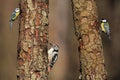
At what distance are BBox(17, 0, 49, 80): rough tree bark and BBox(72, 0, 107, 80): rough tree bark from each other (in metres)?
1.53

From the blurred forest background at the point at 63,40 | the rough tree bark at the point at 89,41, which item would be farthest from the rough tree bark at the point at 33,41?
the blurred forest background at the point at 63,40

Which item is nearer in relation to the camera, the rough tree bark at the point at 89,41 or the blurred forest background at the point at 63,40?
the rough tree bark at the point at 89,41

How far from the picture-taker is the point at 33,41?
234 inches

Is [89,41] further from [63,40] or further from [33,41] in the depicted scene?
[63,40]

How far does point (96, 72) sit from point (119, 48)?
7912 mm

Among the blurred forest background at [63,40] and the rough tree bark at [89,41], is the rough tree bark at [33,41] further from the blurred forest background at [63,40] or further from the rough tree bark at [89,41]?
the blurred forest background at [63,40]

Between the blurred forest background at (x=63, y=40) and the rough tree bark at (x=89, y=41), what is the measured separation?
22.3 ft

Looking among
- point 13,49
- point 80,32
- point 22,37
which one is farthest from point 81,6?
point 13,49

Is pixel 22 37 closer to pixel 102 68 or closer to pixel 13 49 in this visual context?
pixel 102 68

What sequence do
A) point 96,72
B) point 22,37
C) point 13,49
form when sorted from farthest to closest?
point 13,49, point 96,72, point 22,37

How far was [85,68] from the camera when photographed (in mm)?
7422

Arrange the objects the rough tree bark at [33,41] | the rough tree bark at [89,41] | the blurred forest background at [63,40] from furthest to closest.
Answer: the blurred forest background at [63,40], the rough tree bark at [89,41], the rough tree bark at [33,41]

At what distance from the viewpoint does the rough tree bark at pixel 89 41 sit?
7.41 metres

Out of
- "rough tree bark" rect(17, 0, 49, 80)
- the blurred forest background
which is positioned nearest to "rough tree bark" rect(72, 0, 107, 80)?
"rough tree bark" rect(17, 0, 49, 80)
